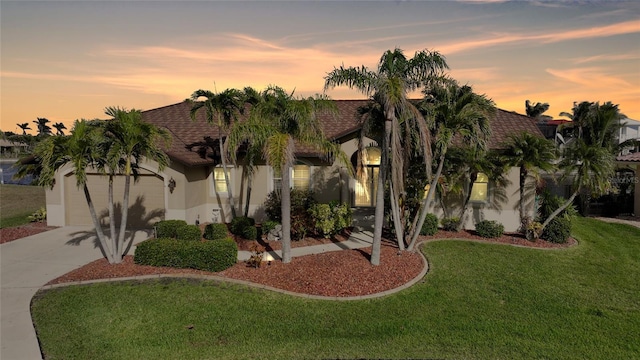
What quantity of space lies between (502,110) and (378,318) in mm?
16601

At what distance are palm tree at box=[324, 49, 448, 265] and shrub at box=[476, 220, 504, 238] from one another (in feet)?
19.6

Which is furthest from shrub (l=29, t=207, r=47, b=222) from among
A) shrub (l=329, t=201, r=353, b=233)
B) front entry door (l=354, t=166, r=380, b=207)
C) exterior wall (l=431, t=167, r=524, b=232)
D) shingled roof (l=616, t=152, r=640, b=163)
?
shingled roof (l=616, t=152, r=640, b=163)

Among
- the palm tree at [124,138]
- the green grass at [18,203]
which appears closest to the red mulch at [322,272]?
the palm tree at [124,138]

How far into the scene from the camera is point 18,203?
23.6 metres

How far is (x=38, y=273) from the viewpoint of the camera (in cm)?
1145

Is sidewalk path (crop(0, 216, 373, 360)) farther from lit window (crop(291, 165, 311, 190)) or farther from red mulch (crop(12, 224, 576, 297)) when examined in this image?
lit window (crop(291, 165, 311, 190))

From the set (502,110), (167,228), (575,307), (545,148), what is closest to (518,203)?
(545,148)

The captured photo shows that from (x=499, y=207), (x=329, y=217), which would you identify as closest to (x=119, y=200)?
(x=329, y=217)

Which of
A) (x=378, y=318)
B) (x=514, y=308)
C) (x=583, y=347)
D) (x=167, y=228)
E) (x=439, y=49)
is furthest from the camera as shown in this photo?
(x=167, y=228)

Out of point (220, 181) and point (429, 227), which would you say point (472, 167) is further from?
point (220, 181)

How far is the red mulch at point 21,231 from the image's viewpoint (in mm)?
15461

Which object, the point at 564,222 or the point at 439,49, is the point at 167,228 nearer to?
the point at 439,49

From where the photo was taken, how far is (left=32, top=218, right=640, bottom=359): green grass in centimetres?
725

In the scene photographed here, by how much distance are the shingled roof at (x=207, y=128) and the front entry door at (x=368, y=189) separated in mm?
2353
